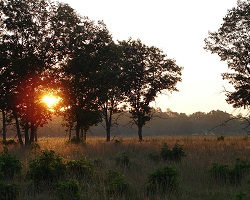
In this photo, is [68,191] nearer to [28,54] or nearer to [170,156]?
[170,156]

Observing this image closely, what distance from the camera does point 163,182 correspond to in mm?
10117

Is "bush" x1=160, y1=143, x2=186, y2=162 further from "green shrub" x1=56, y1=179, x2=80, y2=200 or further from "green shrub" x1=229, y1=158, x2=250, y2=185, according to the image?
"green shrub" x1=56, y1=179, x2=80, y2=200

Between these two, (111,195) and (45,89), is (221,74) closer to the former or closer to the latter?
(45,89)

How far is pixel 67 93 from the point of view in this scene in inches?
1246

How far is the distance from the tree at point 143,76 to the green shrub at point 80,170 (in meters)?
27.8

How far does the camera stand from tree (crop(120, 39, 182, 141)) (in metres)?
39.8

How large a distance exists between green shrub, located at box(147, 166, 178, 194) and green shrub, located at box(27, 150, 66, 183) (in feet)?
11.1

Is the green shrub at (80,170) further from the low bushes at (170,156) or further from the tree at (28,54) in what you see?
the tree at (28,54)

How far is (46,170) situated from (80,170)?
1.34m

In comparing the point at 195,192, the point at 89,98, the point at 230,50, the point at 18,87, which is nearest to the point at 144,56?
the point at 89,98

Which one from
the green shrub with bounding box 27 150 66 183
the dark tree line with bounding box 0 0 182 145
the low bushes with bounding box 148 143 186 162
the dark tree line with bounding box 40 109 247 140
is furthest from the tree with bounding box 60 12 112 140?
the dark tree line with bounding box 40 109 247 140

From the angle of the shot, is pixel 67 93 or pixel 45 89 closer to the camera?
pixel 45 89

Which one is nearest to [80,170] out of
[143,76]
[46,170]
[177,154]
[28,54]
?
[46,170]

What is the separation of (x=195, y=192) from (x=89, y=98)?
2392 centimetres
